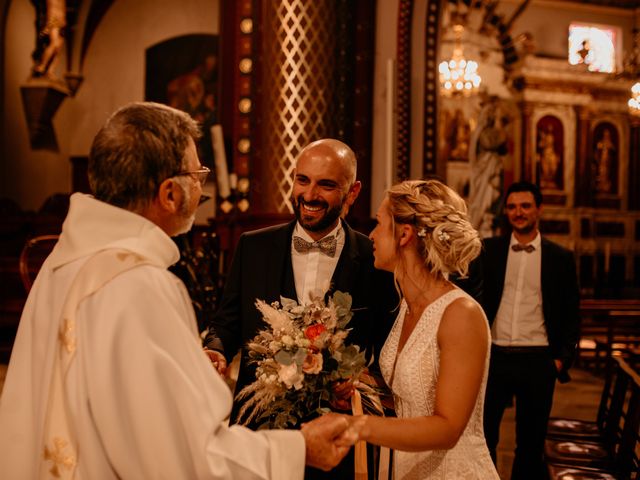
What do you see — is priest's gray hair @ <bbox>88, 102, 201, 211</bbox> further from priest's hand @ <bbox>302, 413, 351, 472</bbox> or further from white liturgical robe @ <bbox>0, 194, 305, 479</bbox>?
priest's hand @ <bbox>302, 413, 351, 472</bbox>

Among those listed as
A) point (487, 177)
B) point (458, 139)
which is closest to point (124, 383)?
point (487, 177)

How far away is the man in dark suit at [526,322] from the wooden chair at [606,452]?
A: 0.60 feet

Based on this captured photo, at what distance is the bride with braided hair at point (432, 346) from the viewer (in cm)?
192

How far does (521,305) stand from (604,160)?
15514mm

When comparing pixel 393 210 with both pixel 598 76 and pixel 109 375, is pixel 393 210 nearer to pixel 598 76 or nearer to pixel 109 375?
pixel 109 375

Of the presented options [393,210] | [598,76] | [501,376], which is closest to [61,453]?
[393,210]

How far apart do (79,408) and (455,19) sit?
44.7 feet

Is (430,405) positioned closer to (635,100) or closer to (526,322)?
(526,322)

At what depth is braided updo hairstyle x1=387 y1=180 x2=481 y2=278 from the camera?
219cm

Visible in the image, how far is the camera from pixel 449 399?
193 centimetres

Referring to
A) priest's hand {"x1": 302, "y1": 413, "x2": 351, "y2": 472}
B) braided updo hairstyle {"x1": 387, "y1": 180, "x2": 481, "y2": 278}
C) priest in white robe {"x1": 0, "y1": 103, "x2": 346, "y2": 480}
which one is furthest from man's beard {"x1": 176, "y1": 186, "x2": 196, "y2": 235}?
braided updo hairstyle {"x1": 387, "y1": 180, "x2": 481, "y2": 278}

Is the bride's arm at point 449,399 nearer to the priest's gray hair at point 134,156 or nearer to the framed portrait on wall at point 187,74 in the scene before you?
the priest's gray hair at point 134,156

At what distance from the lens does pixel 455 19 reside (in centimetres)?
1377

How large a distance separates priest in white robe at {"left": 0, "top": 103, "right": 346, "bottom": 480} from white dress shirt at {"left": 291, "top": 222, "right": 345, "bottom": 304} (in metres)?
1.22
